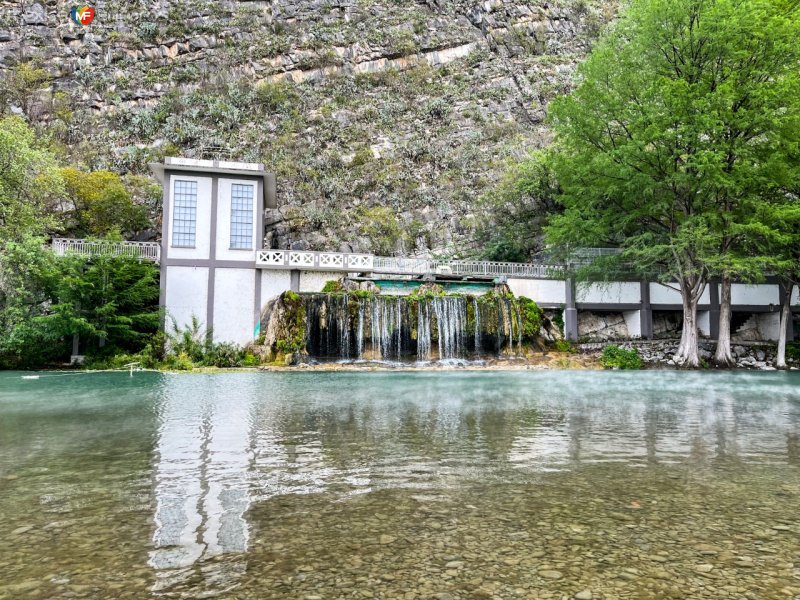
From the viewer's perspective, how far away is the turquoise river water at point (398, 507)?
7.64 ft

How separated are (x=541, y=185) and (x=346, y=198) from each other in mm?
16667

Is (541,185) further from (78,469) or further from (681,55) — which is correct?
(78,469)

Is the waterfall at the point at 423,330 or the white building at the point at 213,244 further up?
the white building at the point at 213,244

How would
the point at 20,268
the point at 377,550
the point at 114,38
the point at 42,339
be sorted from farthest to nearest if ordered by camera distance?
1. the point at 114,38
2. the point at 42,339
3. the point at 20,268
4. the point at 377,550

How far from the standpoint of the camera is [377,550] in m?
2.65

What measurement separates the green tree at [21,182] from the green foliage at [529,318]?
2043 centimetres

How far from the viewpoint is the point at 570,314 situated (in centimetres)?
2717

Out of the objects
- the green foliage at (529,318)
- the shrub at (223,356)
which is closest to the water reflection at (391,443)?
the shrub at (223,356)

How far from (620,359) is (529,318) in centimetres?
429

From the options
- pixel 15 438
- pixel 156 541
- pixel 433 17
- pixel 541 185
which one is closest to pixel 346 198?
pixel 541 185

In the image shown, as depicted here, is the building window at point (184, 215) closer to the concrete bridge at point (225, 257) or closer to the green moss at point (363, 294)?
the concrete bridge at point (225, 257)

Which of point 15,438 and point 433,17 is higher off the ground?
point 433,17

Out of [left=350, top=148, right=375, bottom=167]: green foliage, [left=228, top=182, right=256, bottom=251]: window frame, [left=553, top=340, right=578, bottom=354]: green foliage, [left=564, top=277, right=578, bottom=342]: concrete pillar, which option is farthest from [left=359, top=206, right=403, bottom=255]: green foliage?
[left=553, top=340, right=578, bottom=354]: green foliage

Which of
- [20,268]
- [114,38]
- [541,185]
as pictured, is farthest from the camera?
[114,38]
